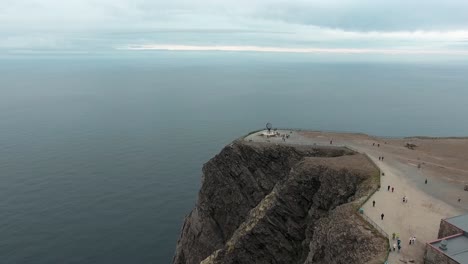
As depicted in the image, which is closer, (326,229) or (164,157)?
(326,229)

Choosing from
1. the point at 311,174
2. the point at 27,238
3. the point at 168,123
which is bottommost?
the point at 27,238

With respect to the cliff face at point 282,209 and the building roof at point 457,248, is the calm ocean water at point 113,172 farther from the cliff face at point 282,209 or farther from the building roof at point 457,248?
the building roof at point 457,248

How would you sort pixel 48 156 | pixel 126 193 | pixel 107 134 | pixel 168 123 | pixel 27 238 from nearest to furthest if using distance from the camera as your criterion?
1. pixel 27 238
2. pixel 126 193
3. pixel 48 156
4. pixel 107 134
5. pixel 168 123

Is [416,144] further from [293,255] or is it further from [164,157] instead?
[164,157]

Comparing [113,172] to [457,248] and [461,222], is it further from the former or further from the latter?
[457,248]

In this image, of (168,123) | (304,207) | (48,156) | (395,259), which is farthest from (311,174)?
(168,123)

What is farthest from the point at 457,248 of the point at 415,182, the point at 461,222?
the point at 415,182
